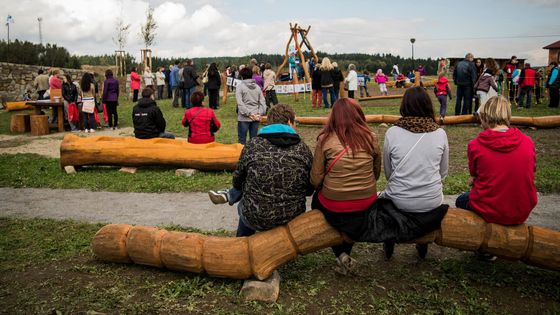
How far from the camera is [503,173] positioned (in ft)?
11.2

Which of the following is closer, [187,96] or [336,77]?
[336,77]

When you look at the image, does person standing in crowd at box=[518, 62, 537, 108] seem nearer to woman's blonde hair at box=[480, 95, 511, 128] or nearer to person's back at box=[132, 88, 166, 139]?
person's back at box=[132, 88, 166, 139]

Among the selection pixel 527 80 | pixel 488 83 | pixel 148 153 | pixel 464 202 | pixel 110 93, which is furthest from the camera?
pixel 527 80

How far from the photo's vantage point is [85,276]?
12.7 ft

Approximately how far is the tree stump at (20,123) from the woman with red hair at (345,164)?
12476mm

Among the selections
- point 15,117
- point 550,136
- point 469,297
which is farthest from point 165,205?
point 15,117

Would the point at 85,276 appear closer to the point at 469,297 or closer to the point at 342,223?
the point at 342,223

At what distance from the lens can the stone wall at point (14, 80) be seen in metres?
21.5

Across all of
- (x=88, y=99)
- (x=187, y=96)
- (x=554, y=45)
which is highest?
(x=554, y=45)

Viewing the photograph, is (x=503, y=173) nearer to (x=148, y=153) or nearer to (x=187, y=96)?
(x=148, y=153)

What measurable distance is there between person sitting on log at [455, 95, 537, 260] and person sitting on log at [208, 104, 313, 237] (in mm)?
1392

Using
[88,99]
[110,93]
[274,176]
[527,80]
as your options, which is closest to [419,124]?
[274,176]

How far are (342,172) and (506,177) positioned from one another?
4.19 feet

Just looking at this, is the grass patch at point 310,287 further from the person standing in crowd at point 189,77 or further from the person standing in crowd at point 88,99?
the person standing in crowd at point 189,77
